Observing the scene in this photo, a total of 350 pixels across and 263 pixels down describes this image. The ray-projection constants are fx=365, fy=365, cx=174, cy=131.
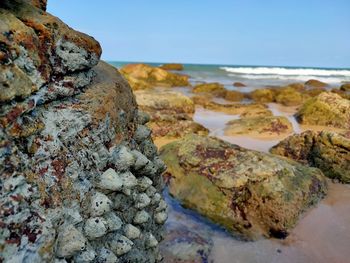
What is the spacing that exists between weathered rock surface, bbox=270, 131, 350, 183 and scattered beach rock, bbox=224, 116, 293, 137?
1991mm

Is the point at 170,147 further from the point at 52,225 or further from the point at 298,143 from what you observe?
the point at 52,225

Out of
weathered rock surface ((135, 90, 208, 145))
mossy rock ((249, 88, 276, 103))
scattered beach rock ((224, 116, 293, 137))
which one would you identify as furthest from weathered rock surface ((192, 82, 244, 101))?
scattered beach rock ((224, 116, 293, 137))

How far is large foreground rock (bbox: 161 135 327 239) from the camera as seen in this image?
4.64 metres

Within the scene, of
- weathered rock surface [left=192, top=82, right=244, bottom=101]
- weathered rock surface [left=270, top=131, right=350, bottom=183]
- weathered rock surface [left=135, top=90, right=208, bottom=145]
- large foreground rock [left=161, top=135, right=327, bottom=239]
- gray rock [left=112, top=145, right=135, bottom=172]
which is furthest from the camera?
weathered rock surface [left=192, top=82, right=244, bottom=101]

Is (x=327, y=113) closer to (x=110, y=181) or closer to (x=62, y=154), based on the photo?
(x=110, y=181)

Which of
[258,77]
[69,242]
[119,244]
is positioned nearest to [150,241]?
[119,244]

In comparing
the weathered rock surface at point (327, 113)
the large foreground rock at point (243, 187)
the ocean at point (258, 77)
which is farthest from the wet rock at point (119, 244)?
the ocean at point (258, 77)

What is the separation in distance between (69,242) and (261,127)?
26.3 feet

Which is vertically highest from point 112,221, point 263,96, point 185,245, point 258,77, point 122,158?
point 122,158

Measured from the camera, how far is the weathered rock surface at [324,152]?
19.5 ft

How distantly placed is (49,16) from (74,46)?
0.24m

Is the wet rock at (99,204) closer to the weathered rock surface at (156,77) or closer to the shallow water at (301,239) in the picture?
the shallow water at (301,239)

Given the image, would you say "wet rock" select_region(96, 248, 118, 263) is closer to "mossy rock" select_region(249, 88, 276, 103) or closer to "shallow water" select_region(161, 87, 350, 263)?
"shallow water" select_region(161, 87, 350, 263)

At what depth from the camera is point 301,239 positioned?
14.5 ft
